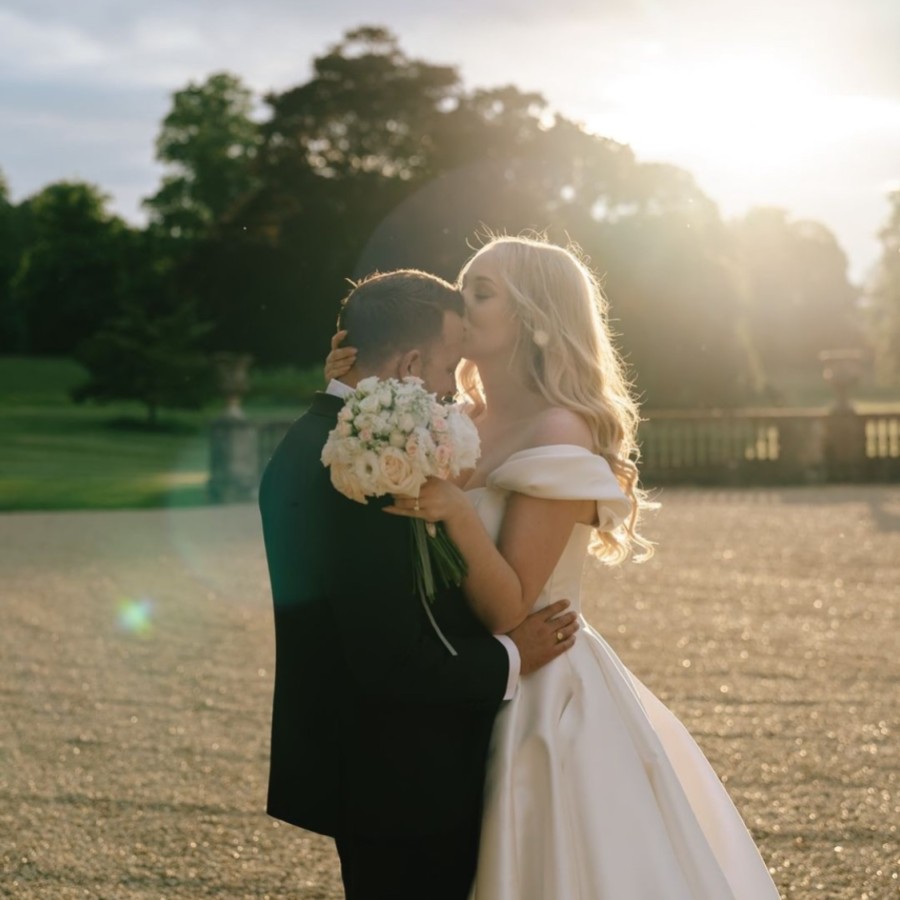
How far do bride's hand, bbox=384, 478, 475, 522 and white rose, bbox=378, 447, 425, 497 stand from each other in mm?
47

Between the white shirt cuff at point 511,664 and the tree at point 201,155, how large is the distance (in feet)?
180

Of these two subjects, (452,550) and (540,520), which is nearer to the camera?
(452,550)

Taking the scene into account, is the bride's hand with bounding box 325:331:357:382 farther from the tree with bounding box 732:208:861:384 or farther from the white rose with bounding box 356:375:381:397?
the tree with bounding box 732:208:861:384

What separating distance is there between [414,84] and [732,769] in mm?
35080

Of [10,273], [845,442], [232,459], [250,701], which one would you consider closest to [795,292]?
[10,273]

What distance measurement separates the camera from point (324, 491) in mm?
2709

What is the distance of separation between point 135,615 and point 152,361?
2849 centimetres

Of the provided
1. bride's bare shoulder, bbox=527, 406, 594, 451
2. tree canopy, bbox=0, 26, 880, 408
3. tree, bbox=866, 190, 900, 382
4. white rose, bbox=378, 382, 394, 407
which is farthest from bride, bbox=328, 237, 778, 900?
tree, bbox=866, 190, 900, 382

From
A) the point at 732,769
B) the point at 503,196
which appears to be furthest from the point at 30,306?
the point at 732,769

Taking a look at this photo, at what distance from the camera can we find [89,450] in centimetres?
3312

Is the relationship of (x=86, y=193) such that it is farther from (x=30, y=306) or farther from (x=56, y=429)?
(x=56, y=429)

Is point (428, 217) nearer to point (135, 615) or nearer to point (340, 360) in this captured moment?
point (135, 615)

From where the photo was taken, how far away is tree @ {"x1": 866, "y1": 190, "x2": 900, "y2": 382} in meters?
55.1

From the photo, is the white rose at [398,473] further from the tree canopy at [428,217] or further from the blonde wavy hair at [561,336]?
the tree canopy at [428,217]
